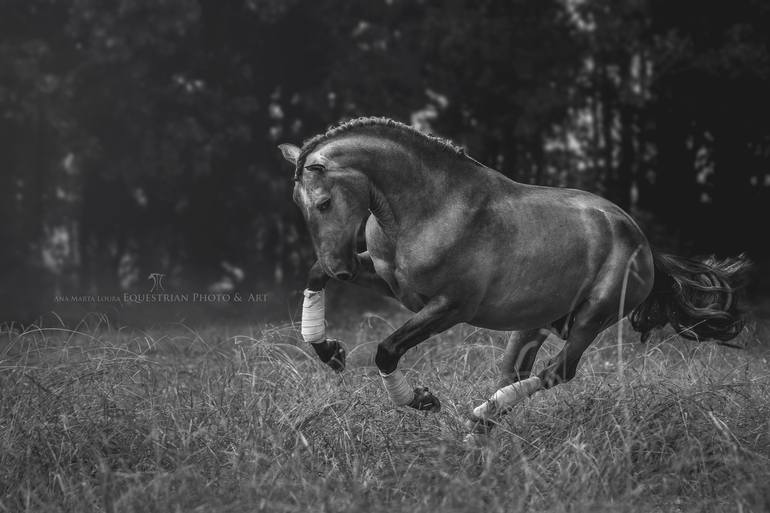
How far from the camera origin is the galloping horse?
13.7 ft

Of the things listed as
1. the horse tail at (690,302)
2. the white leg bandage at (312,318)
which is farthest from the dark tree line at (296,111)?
the white leg bandage at (312,318)

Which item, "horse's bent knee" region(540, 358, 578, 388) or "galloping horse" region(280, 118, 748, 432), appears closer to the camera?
"galloping horse" region(280, 118, 748, 432)

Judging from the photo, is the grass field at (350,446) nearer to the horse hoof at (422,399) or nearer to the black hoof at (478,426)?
the black hoof at (478,426)

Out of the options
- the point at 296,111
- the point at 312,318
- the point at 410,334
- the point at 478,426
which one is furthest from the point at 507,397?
the point at 296,111

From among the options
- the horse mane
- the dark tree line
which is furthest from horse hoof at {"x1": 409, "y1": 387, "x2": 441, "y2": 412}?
the dark tree line

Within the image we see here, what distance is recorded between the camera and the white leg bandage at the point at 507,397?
4504mm

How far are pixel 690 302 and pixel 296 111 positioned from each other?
14.2 metres

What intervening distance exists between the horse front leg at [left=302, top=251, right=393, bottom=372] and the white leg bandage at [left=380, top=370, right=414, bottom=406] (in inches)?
16.7

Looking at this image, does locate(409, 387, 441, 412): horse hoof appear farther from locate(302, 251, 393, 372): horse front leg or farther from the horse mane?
the horse mane

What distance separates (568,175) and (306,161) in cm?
1375

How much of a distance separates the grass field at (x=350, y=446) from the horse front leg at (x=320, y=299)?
0.39 m

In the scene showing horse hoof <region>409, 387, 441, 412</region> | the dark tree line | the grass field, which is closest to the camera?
the grass field

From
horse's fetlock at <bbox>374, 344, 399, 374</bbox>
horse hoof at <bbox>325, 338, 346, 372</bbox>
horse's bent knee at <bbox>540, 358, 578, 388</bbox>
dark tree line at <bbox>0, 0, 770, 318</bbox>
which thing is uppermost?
horse's fetlock at <bbox>374, 344, 399, 374</bbox>

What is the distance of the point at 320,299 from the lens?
4.65 m
